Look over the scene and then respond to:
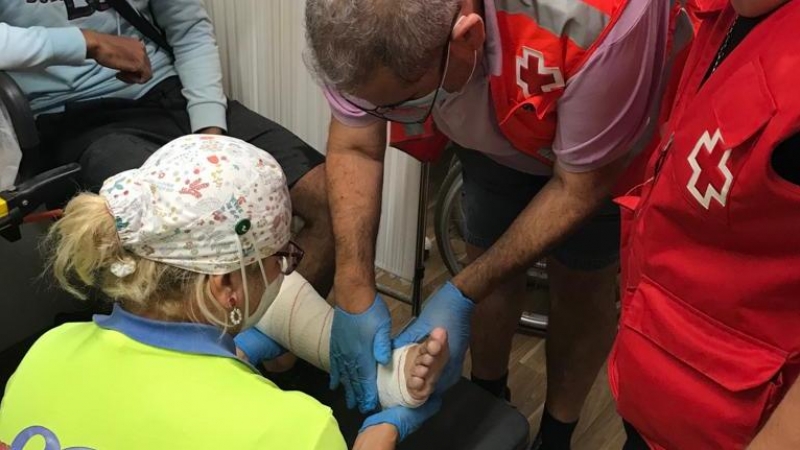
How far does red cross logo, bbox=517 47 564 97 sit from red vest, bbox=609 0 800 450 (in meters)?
0.19

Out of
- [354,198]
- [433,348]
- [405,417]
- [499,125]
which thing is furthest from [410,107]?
[405,417]

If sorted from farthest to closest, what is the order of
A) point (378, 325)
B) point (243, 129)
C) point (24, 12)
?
point (243, 129) < point (24, 12) < point (378, 325)

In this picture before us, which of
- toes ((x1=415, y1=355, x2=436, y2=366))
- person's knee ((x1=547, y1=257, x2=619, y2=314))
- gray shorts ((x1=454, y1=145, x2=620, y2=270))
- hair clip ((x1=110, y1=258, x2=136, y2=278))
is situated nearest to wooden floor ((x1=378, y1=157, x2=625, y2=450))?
person's knee ((x1=547, y1=257, x2=619, y2=314))

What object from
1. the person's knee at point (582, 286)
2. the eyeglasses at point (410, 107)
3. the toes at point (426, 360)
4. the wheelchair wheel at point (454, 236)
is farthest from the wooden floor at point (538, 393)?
the eyeglasses at point (410, 107)

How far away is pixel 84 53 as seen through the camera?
1.54 metres

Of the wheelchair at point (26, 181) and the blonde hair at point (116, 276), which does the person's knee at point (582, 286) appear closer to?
the blonde hair at point (116, 276)

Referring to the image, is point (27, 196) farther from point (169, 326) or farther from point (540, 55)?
point (540, 55)

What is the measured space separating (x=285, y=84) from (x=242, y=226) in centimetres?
120

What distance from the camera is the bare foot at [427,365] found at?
1.07m

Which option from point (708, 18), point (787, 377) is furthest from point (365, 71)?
point (787, 377)

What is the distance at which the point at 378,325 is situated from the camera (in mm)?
1191

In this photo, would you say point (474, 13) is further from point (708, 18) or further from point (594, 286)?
point (594, 286)

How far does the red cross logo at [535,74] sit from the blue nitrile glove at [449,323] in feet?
1.15

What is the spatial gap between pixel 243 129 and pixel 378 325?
774 millimetres
